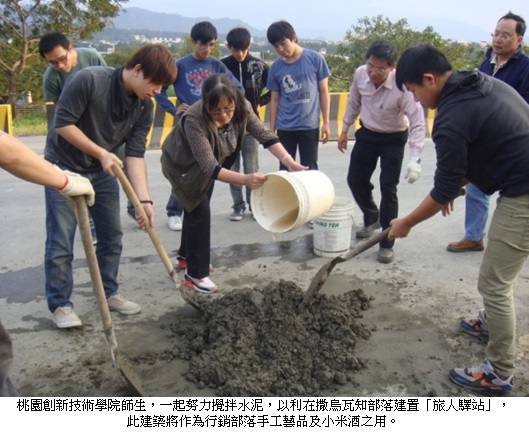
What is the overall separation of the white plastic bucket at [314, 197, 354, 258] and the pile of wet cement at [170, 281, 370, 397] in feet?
2.85

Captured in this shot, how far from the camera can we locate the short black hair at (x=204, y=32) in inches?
200

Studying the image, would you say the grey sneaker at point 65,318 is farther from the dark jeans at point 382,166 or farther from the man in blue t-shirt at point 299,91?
the man in blue t-shirt at point 299,91

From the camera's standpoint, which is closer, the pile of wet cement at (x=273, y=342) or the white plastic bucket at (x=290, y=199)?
the pile of wet cement at (x=273, y=342)

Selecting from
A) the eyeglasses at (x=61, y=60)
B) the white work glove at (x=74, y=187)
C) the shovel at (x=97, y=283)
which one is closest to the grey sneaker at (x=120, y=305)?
the shovel at (x=97, y=283)

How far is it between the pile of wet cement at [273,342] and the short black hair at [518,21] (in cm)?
245

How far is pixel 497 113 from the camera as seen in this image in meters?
2.55

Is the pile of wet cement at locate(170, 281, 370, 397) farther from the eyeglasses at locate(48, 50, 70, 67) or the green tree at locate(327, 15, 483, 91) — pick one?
the green tree at locate(327, 15, 483, 91)

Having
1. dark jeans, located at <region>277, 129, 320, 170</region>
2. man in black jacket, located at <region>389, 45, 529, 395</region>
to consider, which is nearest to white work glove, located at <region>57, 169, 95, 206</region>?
man in black jacket, located at <region>389, 45, 529, 395</region>

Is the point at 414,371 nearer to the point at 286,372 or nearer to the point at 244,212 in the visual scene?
the point at 286,372

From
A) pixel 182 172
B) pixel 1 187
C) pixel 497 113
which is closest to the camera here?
pixel 497 113

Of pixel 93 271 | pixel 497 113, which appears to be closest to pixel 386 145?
pixel 497 113

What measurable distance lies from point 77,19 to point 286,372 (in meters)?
14.6

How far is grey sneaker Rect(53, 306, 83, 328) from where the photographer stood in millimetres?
3561

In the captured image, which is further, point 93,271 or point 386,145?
point 386,145
